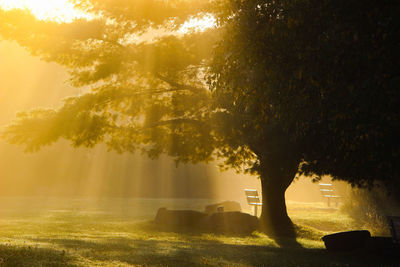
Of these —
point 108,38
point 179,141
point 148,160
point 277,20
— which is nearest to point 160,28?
point 108,38

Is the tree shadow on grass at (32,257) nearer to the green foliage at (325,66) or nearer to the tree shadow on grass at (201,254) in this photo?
the tree shadow on grass at (201,254)

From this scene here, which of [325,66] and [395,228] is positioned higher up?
[325,66]

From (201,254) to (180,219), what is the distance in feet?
31.2

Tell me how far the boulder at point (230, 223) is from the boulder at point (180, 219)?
78 cm

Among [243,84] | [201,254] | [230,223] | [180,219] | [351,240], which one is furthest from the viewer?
[180,219]

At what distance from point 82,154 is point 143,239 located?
1393 inches

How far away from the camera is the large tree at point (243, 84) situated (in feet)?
28.2

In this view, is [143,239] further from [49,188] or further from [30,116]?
[49,188]

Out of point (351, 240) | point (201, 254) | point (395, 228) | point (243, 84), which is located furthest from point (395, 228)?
point (243, 84)

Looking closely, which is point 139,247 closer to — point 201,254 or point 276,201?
point 201,254

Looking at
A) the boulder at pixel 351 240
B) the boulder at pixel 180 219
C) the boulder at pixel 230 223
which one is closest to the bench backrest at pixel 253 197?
the boulder at pixel 180 219

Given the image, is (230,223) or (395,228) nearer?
(395,228)

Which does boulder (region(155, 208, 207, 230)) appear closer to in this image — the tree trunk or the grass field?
the grass field

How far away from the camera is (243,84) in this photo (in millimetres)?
10758
